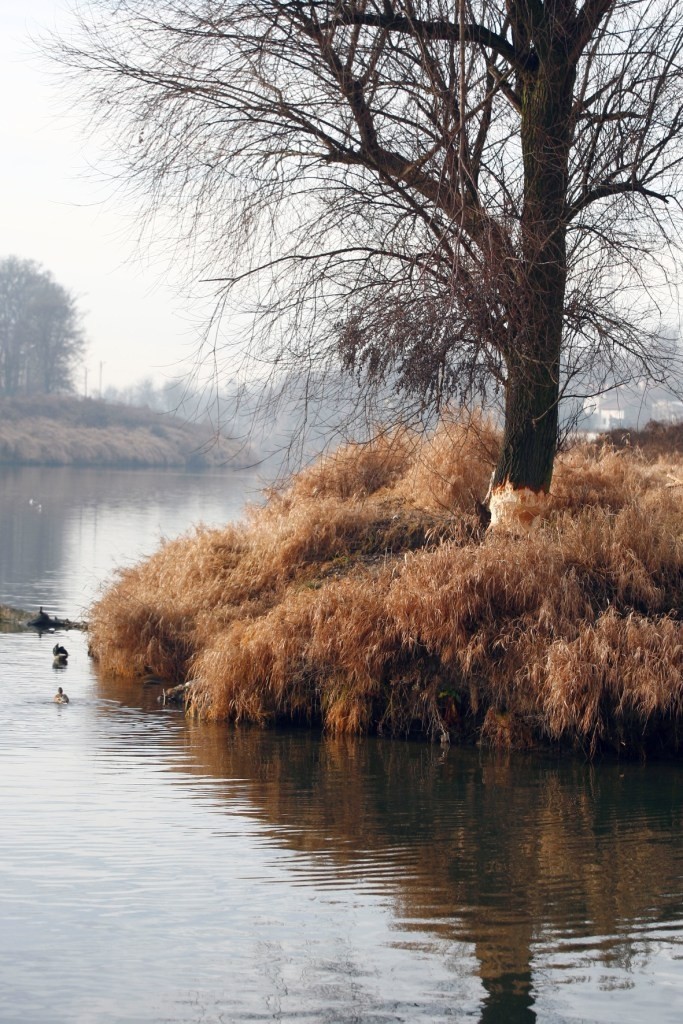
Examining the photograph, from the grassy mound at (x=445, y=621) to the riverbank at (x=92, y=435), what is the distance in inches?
2240

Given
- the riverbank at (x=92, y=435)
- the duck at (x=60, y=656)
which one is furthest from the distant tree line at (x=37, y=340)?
the duck at (x=60, y=656)

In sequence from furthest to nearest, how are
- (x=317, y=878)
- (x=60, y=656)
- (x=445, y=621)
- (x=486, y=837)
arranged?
(x=60, y=656) → (x=445, y=621) → (x=486, y=837) → (x=317, y=878)

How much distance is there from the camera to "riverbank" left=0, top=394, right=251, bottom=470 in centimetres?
7269

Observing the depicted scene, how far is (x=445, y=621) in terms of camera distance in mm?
10375

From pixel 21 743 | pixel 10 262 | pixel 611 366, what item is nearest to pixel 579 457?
pixel 611 366

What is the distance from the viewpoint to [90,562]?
85.0 feet

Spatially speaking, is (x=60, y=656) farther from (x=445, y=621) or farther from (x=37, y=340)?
Answer: (x=37, y=340)

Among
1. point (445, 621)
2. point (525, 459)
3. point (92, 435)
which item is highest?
point (92, 435)

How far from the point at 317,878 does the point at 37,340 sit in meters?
93.0

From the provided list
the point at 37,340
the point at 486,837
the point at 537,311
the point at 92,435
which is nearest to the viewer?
the point at 486,837

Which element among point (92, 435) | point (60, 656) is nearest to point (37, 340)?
point (92, 435)

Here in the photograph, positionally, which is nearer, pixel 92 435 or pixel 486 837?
pixel 486 837

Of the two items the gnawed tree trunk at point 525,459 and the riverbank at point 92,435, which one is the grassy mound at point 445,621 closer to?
the gnawed tree trunk at point 525,459

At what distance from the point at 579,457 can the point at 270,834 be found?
332 inches
